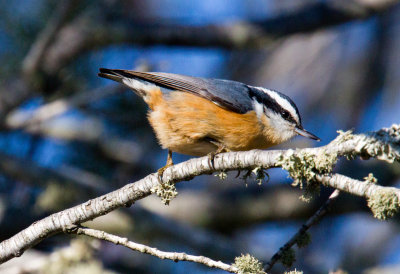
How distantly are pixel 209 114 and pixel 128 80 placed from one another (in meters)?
0.66

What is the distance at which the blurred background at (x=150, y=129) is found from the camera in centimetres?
464

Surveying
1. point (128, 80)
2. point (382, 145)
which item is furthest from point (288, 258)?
point (128, 80)

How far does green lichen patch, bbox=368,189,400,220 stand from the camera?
184cm

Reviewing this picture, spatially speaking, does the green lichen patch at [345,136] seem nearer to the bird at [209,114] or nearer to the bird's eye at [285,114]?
the bird at [209,114]

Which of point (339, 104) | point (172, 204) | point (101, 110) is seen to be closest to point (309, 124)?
point (339, 104)

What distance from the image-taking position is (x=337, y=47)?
7.50 meters

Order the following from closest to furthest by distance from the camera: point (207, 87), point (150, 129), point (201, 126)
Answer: point (201, 126) → point (207, 87) → point (150, 129)

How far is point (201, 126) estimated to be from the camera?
328cm

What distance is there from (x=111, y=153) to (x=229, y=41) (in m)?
2.35

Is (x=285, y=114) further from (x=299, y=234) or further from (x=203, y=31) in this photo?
(x=203, y=31)

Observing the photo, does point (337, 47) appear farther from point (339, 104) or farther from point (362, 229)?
point (362, 229)

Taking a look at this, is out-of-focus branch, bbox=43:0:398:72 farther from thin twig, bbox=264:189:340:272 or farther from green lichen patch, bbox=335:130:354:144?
green lichen patch, bbox=335:130:354:144

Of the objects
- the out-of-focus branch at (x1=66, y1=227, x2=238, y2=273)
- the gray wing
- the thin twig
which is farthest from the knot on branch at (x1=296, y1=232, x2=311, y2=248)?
the gray wing

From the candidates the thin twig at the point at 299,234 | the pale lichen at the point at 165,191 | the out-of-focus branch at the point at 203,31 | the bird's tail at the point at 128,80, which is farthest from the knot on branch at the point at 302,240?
the out-of-focus branch at the point at 203,31
